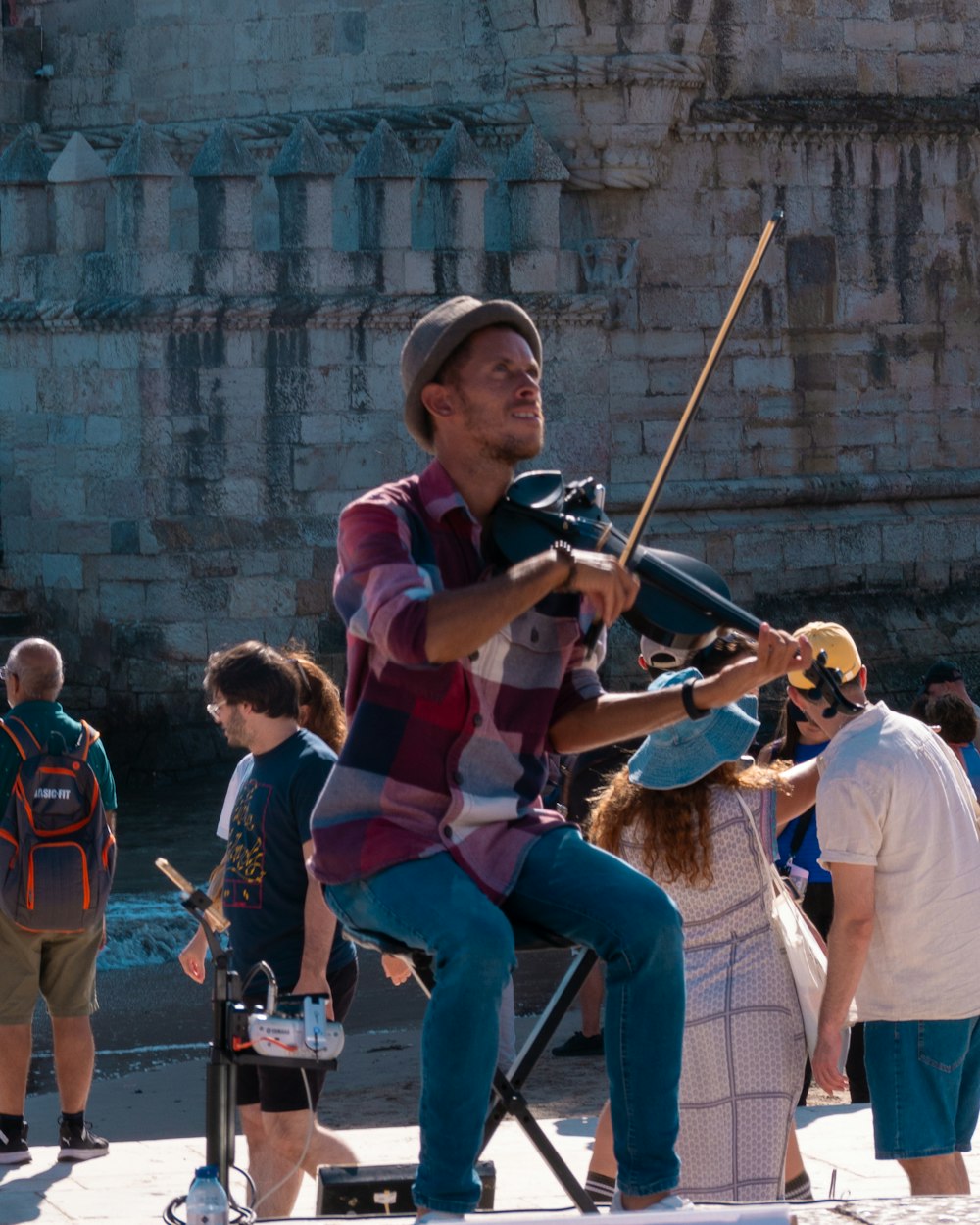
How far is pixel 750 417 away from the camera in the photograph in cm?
1580

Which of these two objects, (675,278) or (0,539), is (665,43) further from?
(0,539)

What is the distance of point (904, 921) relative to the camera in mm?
5035

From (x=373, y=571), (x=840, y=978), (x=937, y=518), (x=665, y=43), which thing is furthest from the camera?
(x=937, y=518)

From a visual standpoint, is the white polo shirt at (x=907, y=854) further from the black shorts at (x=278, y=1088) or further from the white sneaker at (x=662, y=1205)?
the white sneaker at (x=662, y=1205)

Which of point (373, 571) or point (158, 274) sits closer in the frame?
point (373, 571)

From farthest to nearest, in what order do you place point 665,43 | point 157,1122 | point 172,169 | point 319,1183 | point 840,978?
point 665,43, point 172,169, point 157,1122, point 840,978, point 319,1183

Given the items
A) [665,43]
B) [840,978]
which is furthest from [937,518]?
[840,978]

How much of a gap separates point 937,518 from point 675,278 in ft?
8.52

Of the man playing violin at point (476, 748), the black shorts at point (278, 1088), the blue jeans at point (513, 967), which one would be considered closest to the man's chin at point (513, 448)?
the man playing violin at point (476, 748)

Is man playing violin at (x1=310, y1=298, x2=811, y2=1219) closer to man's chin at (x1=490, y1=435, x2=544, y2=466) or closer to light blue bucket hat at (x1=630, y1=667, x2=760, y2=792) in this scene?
man's chin at (x1=490, y1=435, x2=544, y2=466)

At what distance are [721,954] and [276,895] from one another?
45.0 inches

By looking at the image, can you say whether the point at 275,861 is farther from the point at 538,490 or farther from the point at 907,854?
the point at 538,490

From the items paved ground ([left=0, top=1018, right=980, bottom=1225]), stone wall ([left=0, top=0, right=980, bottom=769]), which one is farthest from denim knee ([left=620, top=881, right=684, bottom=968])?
stone wall ([left=0, top=0, right=980, bottom=769])

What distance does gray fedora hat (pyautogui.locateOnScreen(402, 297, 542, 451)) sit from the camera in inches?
152
